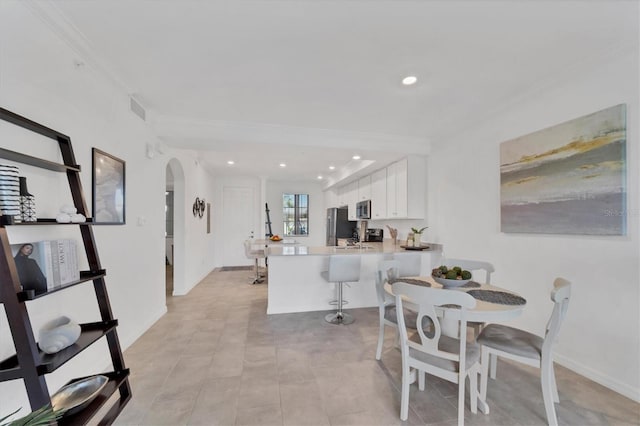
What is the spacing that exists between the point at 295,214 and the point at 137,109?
565 cm

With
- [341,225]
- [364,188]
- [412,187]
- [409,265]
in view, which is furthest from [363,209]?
[409,265]

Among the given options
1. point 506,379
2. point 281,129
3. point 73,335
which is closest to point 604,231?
point 506,379

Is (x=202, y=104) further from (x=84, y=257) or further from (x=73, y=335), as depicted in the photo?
(x=73, y=335)

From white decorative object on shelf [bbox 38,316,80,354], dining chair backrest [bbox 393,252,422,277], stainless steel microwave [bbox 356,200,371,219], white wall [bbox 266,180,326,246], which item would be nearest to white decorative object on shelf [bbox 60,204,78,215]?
white decorative object on shelf [bbox 38,316,80,354]

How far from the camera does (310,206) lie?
8.40 meters

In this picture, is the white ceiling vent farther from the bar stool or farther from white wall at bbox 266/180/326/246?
white wall at bbox 266/180/326/246

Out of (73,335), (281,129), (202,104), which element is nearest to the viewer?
(73,335)

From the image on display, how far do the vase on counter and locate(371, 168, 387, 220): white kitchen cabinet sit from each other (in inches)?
174

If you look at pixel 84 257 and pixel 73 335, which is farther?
pixel 84 257

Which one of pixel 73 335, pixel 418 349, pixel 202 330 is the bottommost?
pixel 202 330

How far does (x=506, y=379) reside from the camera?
220 cm

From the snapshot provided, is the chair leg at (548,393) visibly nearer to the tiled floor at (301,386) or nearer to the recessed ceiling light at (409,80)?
the tiled floor at (301,386)

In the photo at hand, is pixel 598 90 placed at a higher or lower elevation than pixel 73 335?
higher

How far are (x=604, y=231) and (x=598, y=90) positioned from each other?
44.2 inches
